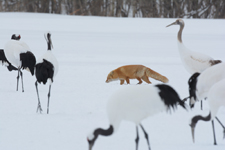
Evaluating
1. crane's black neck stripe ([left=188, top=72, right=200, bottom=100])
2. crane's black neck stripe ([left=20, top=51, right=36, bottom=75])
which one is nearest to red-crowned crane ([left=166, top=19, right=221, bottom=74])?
crane's black neck stripe ([left=188, top=72, right=200, bottom=100])

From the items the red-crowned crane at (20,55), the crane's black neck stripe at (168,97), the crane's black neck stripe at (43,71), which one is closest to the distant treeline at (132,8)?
the red-crowned crane at (20,55)

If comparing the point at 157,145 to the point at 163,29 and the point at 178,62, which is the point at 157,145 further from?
the point at 163,29

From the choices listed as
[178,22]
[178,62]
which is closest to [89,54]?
[178,62]

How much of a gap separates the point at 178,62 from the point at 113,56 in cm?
203

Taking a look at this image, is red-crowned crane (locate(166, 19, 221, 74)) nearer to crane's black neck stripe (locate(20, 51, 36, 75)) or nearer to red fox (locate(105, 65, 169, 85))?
red fox (locate(105, 65, 169, 85))

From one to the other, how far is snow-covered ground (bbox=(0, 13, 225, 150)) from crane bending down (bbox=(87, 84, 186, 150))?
1.49 feet

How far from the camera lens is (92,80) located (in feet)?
25.7

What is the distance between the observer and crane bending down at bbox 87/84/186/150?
3678 mm

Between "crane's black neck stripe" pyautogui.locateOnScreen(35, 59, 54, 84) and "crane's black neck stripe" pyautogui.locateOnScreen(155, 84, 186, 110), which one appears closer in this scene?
"crane's black neck stripe" pyautogui.locateOnScreen(155, 84, 186, 110)

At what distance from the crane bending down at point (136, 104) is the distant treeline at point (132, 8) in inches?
594

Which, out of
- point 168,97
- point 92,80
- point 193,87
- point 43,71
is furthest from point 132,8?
point 168,97

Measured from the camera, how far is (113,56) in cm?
1165

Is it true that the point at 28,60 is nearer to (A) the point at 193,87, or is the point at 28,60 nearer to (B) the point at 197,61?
(B) the point at 197,61

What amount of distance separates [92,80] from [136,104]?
4.18 m
